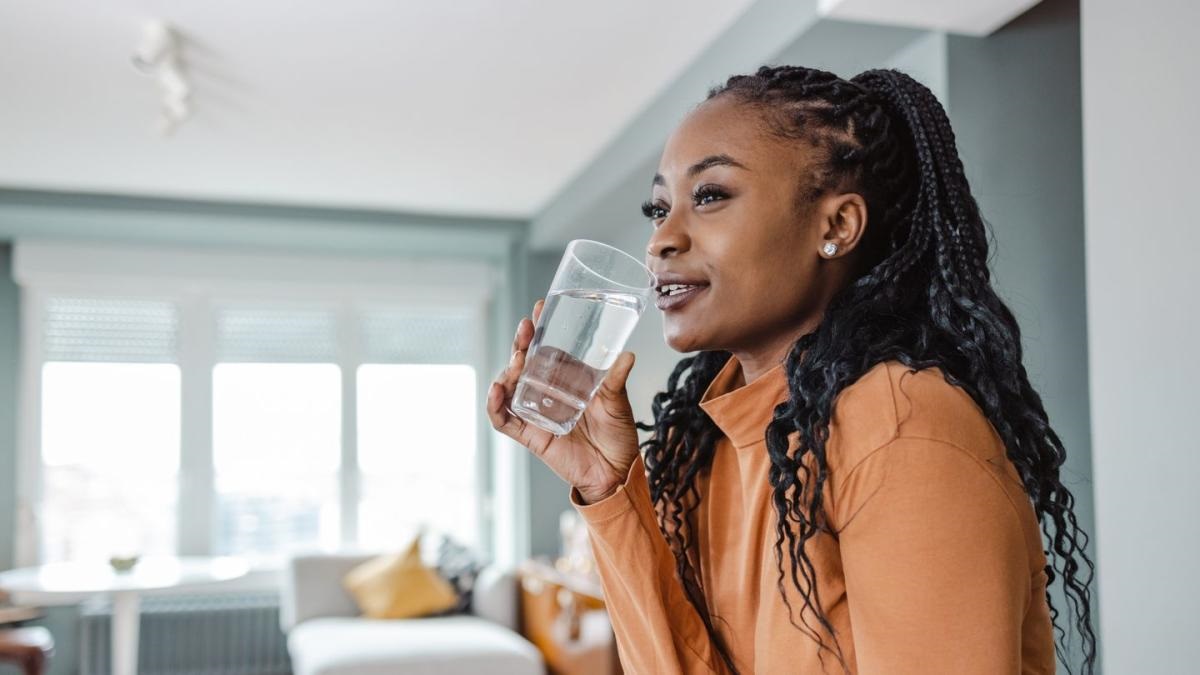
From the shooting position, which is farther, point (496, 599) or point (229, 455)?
point (229, 455)

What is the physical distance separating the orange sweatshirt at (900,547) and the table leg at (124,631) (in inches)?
158

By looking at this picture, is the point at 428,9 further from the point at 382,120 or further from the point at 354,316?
the point at 354,316

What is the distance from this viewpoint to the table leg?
444 centimetres

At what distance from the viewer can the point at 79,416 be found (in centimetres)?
568

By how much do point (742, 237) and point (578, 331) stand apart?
0.63 feet

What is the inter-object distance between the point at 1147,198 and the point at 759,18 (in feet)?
4.60

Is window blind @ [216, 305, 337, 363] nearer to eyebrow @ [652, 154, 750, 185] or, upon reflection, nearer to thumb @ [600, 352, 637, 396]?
thumb @ [600, 352, 637, 396]

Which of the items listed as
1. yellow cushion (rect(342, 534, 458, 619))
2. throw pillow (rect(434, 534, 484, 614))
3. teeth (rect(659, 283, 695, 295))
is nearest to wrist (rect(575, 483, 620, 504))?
teeth (rect(659, 283, 695, 295))

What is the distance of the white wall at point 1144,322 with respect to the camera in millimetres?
1689

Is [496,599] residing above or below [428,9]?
below

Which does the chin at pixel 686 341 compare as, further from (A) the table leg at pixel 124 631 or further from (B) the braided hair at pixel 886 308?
(A) the table leg at pixel 124 631

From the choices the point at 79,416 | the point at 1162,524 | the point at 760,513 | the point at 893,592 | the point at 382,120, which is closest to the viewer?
the point at 893,592

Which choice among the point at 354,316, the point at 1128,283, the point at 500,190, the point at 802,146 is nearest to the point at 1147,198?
the point at 1128,283

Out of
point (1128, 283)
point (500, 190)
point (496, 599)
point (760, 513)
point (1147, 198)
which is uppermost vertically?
point (500, 190)
